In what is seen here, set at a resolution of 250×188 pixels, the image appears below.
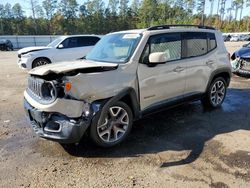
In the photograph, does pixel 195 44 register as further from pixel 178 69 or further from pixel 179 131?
pixel 179 131

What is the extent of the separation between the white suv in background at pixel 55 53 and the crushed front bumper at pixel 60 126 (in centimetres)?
788

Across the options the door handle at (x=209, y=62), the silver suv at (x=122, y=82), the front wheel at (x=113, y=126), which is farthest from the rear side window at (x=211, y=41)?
the front wheel at (x=113, y=126)

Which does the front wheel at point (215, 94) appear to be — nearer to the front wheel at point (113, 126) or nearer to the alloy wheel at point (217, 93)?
the alloy wheel at point (217, 93)

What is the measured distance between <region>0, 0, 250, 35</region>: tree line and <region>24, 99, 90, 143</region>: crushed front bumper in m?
73.6

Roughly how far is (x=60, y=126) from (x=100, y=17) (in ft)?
274

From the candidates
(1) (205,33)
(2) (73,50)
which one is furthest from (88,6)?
(1) (205,33)

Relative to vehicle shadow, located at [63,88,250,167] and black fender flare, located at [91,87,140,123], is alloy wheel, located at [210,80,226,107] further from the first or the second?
black fender flare, located at [91,87,140,123]

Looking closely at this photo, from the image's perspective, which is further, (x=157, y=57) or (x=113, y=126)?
(x=157, y=57)

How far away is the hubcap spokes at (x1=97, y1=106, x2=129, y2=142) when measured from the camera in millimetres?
4262

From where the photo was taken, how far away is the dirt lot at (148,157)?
11.4ft

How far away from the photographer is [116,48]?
16.6ft

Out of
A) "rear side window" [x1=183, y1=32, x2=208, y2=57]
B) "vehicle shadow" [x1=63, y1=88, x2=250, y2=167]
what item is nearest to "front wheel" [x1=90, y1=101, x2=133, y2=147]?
"vehicle shadow" [x1=63, y1=88, x2=250, y2=167]

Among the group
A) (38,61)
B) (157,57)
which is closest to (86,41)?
(38,61)

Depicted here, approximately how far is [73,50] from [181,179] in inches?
375
